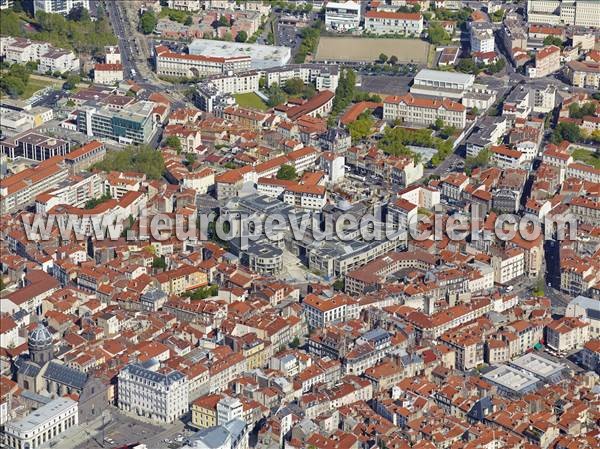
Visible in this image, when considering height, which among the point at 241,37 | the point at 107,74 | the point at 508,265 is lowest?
the point at 508,265

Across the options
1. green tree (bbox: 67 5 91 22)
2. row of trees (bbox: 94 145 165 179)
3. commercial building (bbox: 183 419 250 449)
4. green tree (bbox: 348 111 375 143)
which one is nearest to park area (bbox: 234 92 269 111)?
green tree (bbox: 348 111 375 143)

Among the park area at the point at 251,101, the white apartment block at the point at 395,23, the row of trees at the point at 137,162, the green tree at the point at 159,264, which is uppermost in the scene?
the white apartment block at the point at 395,23

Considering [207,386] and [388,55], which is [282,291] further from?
[388,55]

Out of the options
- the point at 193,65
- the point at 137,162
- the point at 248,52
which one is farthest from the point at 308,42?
the point at 137,162

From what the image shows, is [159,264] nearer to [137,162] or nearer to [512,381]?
[137,162]

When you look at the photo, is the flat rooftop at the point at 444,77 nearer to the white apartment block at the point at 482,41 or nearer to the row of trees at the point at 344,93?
the row of trees at the point at 344,93

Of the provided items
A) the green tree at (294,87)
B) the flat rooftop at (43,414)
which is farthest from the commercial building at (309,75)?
the flat rooftop at (43,414)

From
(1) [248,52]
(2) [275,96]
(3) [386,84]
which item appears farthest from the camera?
(1) [248,52]
